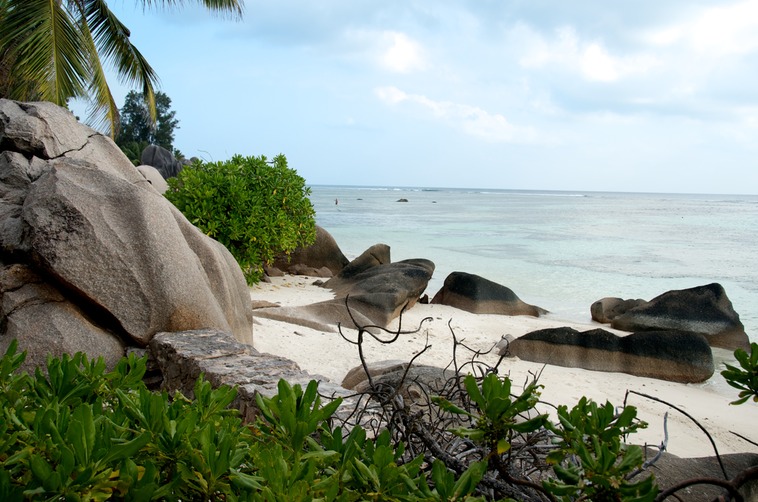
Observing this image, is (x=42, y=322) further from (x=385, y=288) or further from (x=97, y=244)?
(x=385, y=288)

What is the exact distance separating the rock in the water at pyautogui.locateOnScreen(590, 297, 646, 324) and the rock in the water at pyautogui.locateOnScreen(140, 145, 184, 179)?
62.8ft

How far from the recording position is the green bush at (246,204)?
9.64 m

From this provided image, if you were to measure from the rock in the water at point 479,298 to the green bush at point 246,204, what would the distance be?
10.0 feet

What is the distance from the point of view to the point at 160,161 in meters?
26.2

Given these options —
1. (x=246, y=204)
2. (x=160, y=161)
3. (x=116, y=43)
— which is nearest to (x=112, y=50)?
(x=116, y=43)

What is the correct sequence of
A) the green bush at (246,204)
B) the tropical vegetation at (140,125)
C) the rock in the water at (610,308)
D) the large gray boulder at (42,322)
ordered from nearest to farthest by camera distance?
the large gray boulder at (42,322)
the green bush at (246,204)
the rock in the water at (610,308)
the tropical vegetation at (140,125)

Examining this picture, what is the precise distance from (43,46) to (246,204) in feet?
13.8

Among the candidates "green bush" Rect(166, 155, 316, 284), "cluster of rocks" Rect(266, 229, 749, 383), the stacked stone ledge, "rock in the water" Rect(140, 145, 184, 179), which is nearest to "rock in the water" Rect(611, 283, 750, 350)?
"cluster of rocks" Rect(266, 229, 749, 383)

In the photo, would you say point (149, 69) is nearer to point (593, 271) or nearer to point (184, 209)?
point (184, 209)

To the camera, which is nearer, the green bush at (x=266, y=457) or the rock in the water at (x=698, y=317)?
the green bush at (x=266, y=457)

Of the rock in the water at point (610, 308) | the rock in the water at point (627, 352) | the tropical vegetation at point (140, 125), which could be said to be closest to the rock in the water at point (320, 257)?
the rock in the water at point (610, 308)

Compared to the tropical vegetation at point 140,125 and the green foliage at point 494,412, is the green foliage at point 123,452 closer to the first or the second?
the green foliage at point 494,412

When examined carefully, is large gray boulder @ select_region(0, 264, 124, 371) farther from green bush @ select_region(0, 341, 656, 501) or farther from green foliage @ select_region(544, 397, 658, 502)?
green foliage @ select_region(544, 397, 658, 502)

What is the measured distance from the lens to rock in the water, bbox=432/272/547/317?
11.3m
